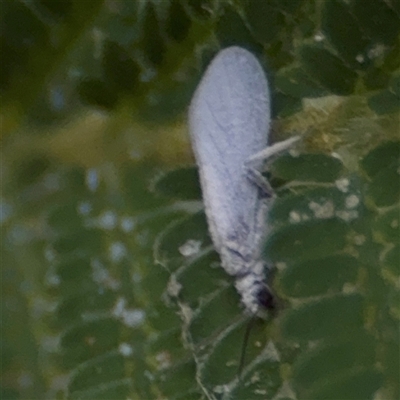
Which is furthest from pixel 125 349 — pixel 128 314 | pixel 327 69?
pixel 327 69

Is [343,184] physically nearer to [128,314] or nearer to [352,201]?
[352,201]

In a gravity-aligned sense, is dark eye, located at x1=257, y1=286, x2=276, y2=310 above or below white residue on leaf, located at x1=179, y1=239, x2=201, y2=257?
below

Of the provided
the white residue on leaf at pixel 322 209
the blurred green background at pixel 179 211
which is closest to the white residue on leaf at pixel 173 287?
the blurred green background at pixel 179 211

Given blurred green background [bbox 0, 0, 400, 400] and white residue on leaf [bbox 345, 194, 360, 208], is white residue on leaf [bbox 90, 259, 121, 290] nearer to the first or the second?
blurred green background [bbox 0, 0, 400, 400]

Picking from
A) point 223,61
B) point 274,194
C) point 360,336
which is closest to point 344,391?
point 360,336

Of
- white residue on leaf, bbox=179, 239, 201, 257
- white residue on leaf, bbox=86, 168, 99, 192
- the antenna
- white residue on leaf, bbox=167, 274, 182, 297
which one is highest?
white residue on leaf, bbox=86, 168, 99, 192

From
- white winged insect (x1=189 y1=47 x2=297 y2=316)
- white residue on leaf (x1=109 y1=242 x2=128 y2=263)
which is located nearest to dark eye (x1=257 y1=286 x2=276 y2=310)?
white winged insect (x1=189 y1=47 x2=297 y2=316)

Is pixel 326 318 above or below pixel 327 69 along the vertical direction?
below
